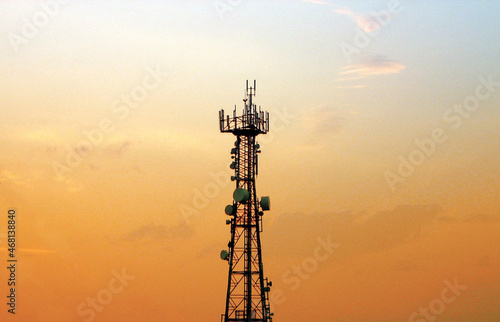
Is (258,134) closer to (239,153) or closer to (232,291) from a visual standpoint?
(239,153)

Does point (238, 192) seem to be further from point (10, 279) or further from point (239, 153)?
point (10, 279)

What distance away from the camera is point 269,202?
475 ft

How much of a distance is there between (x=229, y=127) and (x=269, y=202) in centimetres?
835

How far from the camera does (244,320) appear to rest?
142625 mm

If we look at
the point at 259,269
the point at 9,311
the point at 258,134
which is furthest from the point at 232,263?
the point at 9,311

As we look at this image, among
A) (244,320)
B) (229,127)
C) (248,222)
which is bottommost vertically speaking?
(244,320)

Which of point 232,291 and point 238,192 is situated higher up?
point 238,192

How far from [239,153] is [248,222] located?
683cm

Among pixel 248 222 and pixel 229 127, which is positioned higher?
pixel 229 127

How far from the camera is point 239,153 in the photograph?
145250 millimetres

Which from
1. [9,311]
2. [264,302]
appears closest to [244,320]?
[264,302]

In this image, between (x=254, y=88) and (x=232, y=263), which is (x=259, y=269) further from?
(x=254, y=88)

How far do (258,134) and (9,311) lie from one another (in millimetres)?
29572

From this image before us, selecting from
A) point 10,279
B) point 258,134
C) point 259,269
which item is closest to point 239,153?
point 258,134
